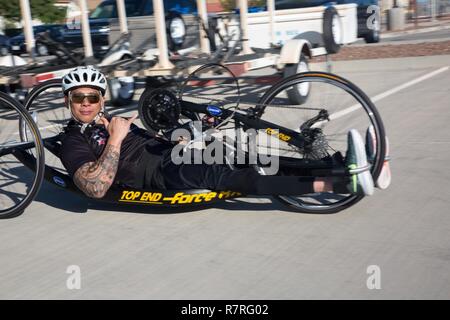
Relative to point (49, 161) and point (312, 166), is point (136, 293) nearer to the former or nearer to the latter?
point (312, 166)

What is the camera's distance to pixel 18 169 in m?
6.58

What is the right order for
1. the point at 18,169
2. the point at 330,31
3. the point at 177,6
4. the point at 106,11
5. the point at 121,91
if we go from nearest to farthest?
the point at 18,169 → the point at 330,31 → the point at 121,91 → the point at 177,6 → the point at 106,11

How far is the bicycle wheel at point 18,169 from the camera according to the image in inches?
191

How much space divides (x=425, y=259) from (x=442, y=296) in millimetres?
489

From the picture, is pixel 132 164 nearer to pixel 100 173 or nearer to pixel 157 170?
pixel 157 170

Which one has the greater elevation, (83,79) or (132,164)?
(83,79)

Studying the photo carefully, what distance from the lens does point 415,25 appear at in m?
28.5

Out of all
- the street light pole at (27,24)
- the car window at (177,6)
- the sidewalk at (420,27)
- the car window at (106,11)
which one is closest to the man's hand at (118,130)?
the street light pole at (27,24)

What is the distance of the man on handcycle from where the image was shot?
14.2 feet

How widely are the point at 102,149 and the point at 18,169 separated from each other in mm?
2199

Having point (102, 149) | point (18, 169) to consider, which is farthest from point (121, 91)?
point (102, 149)

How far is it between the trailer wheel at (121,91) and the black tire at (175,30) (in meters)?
0.94

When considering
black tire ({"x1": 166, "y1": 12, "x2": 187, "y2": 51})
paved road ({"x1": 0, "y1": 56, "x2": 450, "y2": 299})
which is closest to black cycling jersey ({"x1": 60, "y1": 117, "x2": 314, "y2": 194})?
paved road ({"x1": 0, "y1": 56, "x2": 450, "y2": 299})
